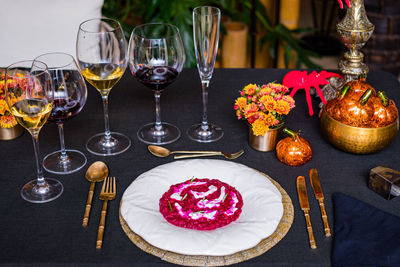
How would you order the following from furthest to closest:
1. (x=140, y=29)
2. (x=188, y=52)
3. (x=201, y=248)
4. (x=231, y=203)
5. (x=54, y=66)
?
(x=188, y=52), (x=140, y=29), (x=54, y=66), (x=231, y=203), (x=201, y=248)

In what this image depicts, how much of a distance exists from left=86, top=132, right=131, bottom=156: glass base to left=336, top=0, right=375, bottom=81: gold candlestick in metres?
0.57

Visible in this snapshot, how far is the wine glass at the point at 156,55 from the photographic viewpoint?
1082 millimetres

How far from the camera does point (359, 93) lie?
3.48 ft

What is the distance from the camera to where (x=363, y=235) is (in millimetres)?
852

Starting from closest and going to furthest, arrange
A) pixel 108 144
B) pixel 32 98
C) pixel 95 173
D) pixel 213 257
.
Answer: pixel 213 257
pixel 32 98
pixel 95 173
pixel 108 144

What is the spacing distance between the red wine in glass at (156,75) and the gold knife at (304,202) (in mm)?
365

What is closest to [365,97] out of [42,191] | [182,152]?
[182,152]

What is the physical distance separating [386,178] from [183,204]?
0.39 m

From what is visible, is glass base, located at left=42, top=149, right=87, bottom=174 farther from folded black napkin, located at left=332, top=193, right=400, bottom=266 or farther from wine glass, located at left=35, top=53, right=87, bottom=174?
folded black napkin, located at left=332, top=193, right=400, bottom=266

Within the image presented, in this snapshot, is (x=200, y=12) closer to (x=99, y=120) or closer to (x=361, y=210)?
(x=99, y=120)

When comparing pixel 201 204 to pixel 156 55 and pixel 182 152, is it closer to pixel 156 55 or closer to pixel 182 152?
pixel 182 152

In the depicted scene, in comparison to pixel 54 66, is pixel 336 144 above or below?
below

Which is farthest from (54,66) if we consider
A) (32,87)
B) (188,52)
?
(188,52)

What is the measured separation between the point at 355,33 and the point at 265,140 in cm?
36
